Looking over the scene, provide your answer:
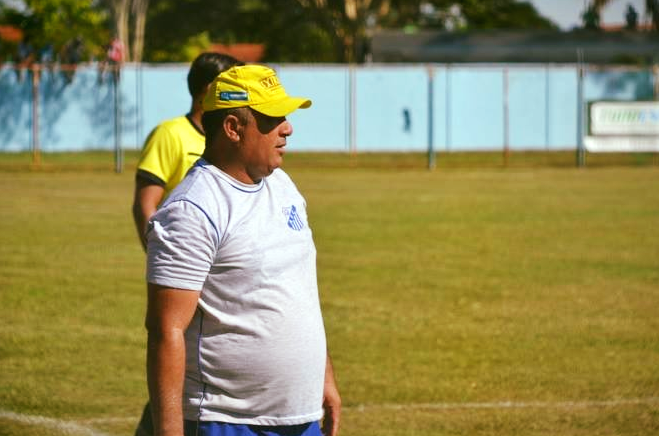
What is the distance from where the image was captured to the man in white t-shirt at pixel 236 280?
12.7 feet

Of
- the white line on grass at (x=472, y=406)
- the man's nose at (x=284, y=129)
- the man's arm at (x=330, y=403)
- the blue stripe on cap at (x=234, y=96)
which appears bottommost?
the white line on grass at (x=472, y=406)

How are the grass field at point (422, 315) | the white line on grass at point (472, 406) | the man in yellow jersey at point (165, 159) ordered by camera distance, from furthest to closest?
the grass field at point (422, 315), the white line on grass at point (472, 406), the man in yellow jersey at point (165, 159)

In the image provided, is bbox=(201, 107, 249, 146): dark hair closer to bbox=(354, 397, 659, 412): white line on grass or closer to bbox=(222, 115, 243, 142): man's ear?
bbox=(222, 115, 243, 142): man's ear

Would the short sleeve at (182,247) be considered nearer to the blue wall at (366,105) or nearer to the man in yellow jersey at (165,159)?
A: the man in yellow jersey at (165,159)

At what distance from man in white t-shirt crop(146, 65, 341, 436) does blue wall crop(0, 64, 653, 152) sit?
3329 cm

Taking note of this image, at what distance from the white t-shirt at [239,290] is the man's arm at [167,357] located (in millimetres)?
50

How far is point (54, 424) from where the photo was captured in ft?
25.1

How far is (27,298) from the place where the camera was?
11945mm

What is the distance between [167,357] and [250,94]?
2.67 ft

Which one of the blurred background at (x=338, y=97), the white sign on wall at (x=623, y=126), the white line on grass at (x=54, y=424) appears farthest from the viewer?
the blurred background at (x=338, y=97)

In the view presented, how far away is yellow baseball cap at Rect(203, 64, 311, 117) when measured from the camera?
13.1ft

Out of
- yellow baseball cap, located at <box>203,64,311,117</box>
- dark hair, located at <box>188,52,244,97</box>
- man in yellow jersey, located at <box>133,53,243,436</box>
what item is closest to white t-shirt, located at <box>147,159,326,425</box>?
yellow baseball cap, located at <box>203,64,311,117</box>

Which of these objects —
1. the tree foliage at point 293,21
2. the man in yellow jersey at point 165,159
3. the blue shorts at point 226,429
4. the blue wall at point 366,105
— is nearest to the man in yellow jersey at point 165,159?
the man in yellow jersey at point 165,159

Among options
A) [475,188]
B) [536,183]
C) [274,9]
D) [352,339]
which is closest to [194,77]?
[352,339]
